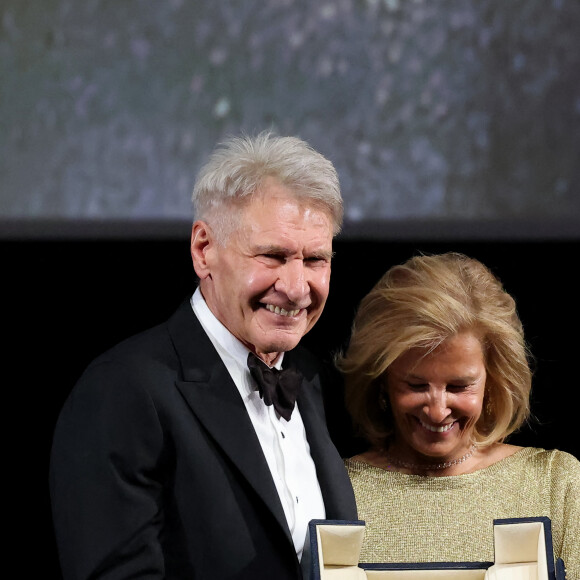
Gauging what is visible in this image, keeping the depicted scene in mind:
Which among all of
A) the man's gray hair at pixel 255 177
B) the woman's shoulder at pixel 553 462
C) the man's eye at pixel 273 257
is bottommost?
the woman's shoulder at pixel 553 462

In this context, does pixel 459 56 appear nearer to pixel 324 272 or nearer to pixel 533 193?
pixel 533 193

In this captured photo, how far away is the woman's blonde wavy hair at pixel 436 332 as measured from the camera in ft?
7.04

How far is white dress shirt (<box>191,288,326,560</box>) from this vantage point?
6.34 feet

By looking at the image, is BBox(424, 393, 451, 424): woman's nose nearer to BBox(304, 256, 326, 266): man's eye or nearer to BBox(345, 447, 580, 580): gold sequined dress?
BBox(345, 447, 580, 580): gold sequined dress

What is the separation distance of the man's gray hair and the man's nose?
0.12 meters

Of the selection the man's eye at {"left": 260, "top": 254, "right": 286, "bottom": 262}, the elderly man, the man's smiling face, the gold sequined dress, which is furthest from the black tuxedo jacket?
the gold sequined dress

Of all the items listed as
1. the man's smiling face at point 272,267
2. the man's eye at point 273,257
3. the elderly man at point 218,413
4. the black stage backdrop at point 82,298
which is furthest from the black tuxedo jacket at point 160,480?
the black stage backdrop at point 82,298

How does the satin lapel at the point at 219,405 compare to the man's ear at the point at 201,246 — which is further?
the man's ear at the point at 201,246

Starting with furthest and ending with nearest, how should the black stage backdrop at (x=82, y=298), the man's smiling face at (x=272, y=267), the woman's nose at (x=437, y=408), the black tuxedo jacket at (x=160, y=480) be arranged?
the black stage backdrop at (x=82, y=298) < the woman's nose at (x=437, y=408) < the man's smiling face at (x=272, y=267) < the black tuxedo jacket at (x=160, y=480)

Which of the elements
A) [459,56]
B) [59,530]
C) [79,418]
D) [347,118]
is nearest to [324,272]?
[79,418]

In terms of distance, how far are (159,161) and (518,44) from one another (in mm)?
1140

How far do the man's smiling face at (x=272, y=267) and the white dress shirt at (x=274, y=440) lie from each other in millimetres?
51

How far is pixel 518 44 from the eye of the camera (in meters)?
3.04

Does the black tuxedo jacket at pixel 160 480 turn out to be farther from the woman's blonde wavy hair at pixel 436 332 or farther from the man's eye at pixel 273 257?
the woman's blonde wavy hair at pixel 436 332
